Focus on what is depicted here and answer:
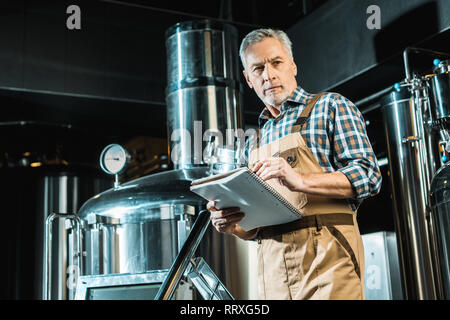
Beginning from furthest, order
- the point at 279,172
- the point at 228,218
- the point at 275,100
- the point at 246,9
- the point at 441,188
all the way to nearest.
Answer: the point at 246,9 < the point at 441,188 < the point at 275,100 < the point at 228,218 < the point at 279,172

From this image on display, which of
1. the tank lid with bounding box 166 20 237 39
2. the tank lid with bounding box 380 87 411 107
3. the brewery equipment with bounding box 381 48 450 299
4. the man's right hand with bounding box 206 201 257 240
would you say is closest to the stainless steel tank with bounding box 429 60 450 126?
the brewery equipment with bounding box 381 48 450 299

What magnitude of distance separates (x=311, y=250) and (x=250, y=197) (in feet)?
0.83

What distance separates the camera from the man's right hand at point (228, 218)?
1834 millimetres

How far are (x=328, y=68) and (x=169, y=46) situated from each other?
5.02 ft

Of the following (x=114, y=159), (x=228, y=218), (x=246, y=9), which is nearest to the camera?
(x=228, y=218)

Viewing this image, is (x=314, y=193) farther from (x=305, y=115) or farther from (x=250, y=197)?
(x=305, y=115)

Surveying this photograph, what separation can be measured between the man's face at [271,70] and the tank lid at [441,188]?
161 cm

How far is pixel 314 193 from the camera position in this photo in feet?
5.49

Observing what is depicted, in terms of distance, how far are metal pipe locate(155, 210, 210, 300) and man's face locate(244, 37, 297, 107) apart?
516 mm

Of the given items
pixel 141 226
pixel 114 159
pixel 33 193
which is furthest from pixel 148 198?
pixel 33 193

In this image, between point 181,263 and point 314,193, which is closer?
point 314,193

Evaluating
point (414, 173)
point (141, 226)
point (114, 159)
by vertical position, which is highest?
point (114, 159)

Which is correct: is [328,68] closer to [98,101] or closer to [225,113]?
[225,113]
